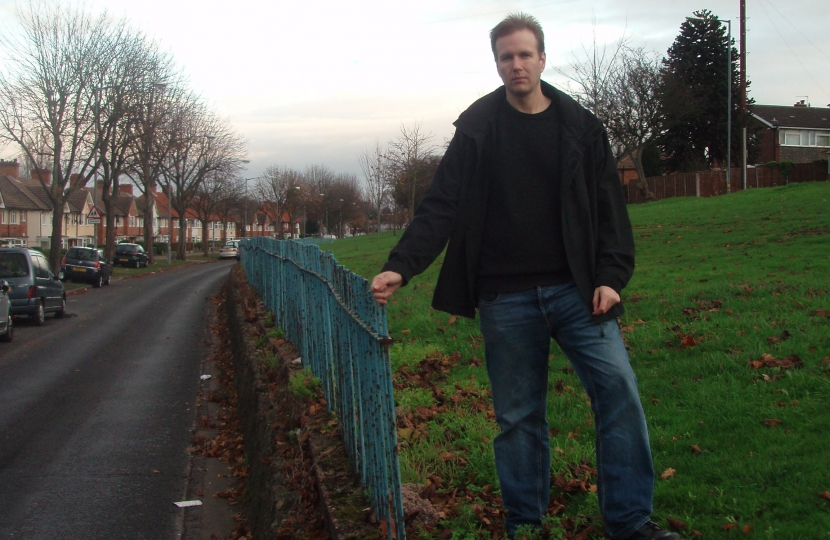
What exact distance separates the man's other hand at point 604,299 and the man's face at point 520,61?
30.7 inches

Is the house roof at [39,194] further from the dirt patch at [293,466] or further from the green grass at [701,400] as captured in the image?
the dirt patch at [293,466]

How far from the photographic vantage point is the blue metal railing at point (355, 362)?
10.3ft

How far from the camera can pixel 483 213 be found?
9.87 ft

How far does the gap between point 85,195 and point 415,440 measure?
85.0 meters

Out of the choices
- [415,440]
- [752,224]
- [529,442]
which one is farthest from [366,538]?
[752,224]

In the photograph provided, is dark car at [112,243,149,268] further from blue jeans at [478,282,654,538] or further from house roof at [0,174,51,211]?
blue jeans at [478,282,654,538]

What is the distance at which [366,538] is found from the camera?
3279 millimetres

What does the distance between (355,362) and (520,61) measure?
69.9 inches

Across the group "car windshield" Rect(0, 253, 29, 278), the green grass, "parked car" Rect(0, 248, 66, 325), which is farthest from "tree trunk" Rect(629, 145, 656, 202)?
"car windshield" Rect(0, 253, 29, 278)

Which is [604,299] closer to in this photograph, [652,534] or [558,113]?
[558,113]

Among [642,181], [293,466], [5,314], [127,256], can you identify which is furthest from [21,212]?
[293,466]

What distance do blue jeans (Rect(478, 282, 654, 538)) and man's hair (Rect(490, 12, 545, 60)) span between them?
93 centimetres

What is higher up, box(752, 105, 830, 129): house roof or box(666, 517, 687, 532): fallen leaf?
box(752, 105, 830, 129): house roof

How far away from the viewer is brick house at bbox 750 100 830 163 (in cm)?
5922
